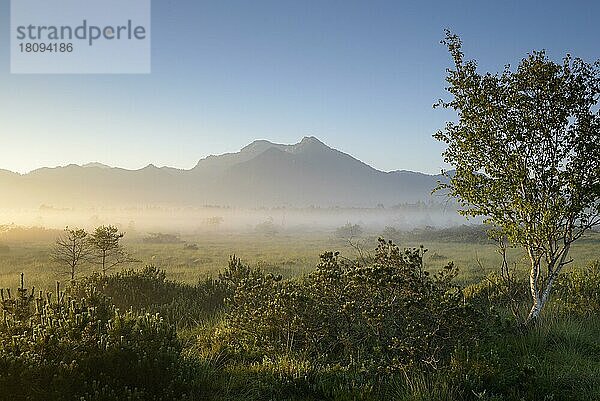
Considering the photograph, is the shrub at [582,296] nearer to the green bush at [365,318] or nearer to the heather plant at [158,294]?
the green bush at [365,318]

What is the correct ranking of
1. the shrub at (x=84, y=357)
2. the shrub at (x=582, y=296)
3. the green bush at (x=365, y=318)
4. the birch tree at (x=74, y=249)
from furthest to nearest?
the birch tree at (x=74, y=249)
the shrub at (x=582, y=296)
the green bush at (x=365, y=318)
the shrub at (x=84, y=357)

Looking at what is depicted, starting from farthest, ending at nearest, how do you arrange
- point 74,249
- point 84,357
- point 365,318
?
point 74,249
point 365,318
point 84,357

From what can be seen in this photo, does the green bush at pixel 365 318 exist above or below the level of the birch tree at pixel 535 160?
below

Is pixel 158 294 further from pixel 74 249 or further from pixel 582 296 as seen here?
pixel 582 296

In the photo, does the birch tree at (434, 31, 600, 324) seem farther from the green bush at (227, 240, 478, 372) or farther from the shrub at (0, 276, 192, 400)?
the shrub at (0, 276, 192, 400)

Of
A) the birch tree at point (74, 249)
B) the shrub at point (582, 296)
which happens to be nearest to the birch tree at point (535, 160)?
the shrub at point (582, 296)

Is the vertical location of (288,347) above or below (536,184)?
below

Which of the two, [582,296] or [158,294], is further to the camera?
[158,294]

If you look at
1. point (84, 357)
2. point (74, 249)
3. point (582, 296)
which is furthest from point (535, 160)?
point (74, 249)

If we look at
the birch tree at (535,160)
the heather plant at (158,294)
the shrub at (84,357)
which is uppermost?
the birch tree at (535,160)

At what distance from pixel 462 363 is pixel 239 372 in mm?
4030

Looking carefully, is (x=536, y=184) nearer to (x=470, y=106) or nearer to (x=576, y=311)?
(x=470, y=106)

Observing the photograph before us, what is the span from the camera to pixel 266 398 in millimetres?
7656

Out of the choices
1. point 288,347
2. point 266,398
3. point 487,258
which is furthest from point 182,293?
point 487,258
